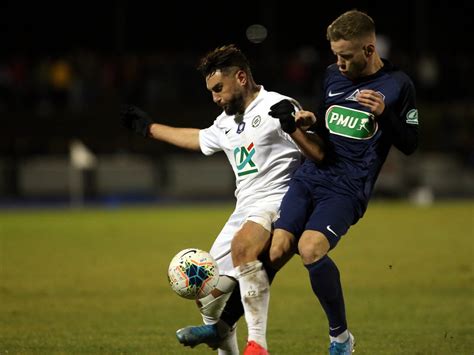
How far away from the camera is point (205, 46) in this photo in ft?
124

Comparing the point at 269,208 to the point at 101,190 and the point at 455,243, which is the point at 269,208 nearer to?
the point at 455,243

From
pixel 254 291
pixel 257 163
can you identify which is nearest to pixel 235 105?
pixel 257 163

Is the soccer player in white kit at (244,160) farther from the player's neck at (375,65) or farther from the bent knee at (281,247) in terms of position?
Answer: the player's neck at (375,65)

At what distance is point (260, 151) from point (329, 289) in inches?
43.0

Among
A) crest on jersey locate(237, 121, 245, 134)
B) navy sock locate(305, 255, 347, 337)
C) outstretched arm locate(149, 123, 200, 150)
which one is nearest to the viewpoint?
navy sock locate(305, 255, 347, 337)

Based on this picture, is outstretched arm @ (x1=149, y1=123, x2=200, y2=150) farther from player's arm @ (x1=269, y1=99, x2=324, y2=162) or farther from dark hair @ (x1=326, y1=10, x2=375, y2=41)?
dark hair @ (x1=326, y1=10, x2=375, y2=41)

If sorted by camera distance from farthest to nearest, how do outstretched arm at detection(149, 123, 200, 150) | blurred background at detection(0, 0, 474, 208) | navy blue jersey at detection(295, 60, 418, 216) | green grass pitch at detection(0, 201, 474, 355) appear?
blurred background at detection(0, 0, 474, 208)
green grass pitch at detection(0, 201, 474, 355)
outstretched arm at detection(149, 123, 200, 150)
navy blue jersey at detection(295, 60, 418, 216)

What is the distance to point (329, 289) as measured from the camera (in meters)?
6.50

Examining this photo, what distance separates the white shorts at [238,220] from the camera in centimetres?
678

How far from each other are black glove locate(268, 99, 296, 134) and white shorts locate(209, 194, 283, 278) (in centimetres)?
66

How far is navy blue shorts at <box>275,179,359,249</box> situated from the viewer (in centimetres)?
653

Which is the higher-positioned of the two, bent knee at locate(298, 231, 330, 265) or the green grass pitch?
bent knee at locate(298, 231, 330, 265)

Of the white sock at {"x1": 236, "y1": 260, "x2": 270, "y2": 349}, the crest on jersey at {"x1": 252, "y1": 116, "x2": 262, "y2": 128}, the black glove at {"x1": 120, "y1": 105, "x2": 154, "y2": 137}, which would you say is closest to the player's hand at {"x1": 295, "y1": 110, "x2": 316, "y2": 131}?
the crest on jersey at {"x1": 252, "y1": 116, "x2": 262, "y2": 128}

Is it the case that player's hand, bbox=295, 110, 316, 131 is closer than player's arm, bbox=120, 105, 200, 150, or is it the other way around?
player's hand, bbox=295, 110, 316, 131
